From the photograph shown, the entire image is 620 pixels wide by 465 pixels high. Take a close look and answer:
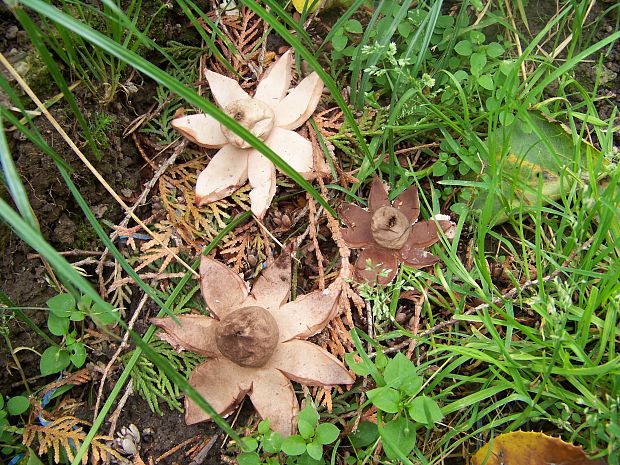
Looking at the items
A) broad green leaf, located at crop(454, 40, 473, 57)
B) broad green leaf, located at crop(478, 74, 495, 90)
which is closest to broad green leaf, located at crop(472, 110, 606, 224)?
broad green leaf, located at crop(478, 74, 495, 90)

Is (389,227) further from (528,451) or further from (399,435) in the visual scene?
(528,451)

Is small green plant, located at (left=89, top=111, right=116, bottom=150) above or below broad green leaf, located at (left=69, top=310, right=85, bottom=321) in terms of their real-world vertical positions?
above

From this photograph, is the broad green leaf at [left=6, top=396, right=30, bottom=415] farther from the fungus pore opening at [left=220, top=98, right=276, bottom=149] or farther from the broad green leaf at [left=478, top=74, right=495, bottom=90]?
the broad green leaf at [left=478, top=74, right=495, bottom=90]

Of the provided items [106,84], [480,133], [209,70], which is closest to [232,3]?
[209,70]

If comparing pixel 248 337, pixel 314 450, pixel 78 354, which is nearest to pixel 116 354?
pixel 78 354

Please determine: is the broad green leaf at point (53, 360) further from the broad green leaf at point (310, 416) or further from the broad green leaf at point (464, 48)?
the broad green leaf at point (464, 48)

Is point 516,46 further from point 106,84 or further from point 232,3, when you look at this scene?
point 106,84
